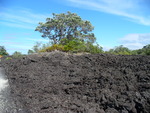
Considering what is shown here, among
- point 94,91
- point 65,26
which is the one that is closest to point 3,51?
point 65,26

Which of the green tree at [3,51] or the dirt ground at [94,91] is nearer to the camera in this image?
the dirt ground at [94,91]

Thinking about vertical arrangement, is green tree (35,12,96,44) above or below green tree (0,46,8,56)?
above

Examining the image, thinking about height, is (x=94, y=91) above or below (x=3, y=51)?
below

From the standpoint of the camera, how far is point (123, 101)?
11.0ft

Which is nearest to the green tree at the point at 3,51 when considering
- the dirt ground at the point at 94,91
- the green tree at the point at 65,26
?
the green tree at the point at 65,26

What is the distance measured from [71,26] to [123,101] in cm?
2279

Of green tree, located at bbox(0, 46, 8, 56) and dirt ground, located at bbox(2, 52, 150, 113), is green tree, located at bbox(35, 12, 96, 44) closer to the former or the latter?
green tree, located at bbox(0, 46, 8, 56)

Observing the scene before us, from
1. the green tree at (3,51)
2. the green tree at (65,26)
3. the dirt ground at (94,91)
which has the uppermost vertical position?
the green tree at (65,26)

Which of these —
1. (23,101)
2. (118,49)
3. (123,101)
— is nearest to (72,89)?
(23,101)

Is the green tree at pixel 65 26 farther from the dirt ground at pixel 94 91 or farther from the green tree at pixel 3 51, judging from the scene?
the dirt ground at pixel 94 91

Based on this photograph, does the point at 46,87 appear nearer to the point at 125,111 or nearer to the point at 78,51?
the point at 125,111

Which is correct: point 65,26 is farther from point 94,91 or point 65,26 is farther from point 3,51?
point 94,91

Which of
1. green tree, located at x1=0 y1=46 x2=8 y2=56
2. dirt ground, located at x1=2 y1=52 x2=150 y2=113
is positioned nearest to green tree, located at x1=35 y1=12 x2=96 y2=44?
green tree, located at x1=0 y1=46 x2=8 y2=56

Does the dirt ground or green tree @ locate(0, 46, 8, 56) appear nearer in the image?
the dirt ground
